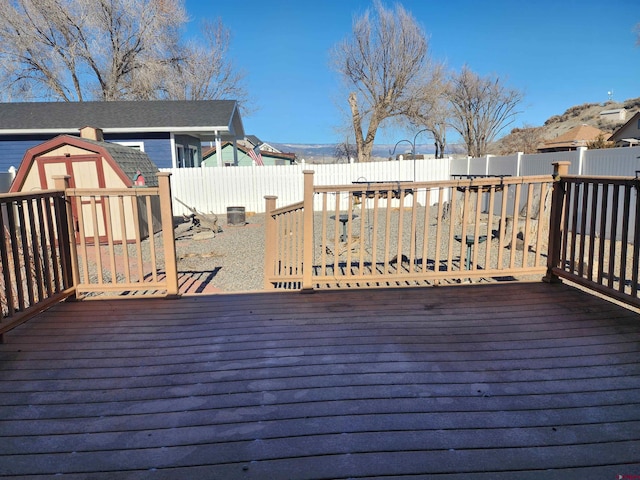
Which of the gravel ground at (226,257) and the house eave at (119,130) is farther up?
the house eave at (119,130)

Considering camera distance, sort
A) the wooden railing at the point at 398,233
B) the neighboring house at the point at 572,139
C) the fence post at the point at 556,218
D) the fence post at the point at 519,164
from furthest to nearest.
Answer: the neighboring house at the point at 572,139 < the fence post at the point at 519,164 < the fence post at the point at 556,218 < the wooden railing at the point at 398,233

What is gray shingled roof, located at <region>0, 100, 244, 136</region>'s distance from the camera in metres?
14.0

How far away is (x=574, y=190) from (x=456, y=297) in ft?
4.62

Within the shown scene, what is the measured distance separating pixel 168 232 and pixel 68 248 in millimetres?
889

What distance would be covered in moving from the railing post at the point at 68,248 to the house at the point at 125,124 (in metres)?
10.8

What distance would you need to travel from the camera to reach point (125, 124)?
14141 mm

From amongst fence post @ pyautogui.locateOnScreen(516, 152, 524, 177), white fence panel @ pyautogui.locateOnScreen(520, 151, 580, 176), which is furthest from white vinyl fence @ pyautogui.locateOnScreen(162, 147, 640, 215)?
white fence panel @ pyautogui.locateOnScreen(520, 151, 580, 176)

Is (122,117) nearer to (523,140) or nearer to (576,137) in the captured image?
(576,137)

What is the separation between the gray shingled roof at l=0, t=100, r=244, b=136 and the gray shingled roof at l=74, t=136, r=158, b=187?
2648mm

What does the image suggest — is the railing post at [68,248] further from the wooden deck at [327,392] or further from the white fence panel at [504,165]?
the white fence panel at [504,165]

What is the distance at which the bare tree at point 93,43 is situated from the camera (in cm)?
2039

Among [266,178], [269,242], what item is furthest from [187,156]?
[269,242]

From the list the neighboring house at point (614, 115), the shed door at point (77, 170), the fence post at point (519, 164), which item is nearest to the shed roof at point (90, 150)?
the shed door at point (77, 170)

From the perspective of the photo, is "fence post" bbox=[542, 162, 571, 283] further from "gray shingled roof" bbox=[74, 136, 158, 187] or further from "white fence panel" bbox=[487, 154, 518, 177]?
"white fence panel" bbox=[487, 154, 518, 177]
